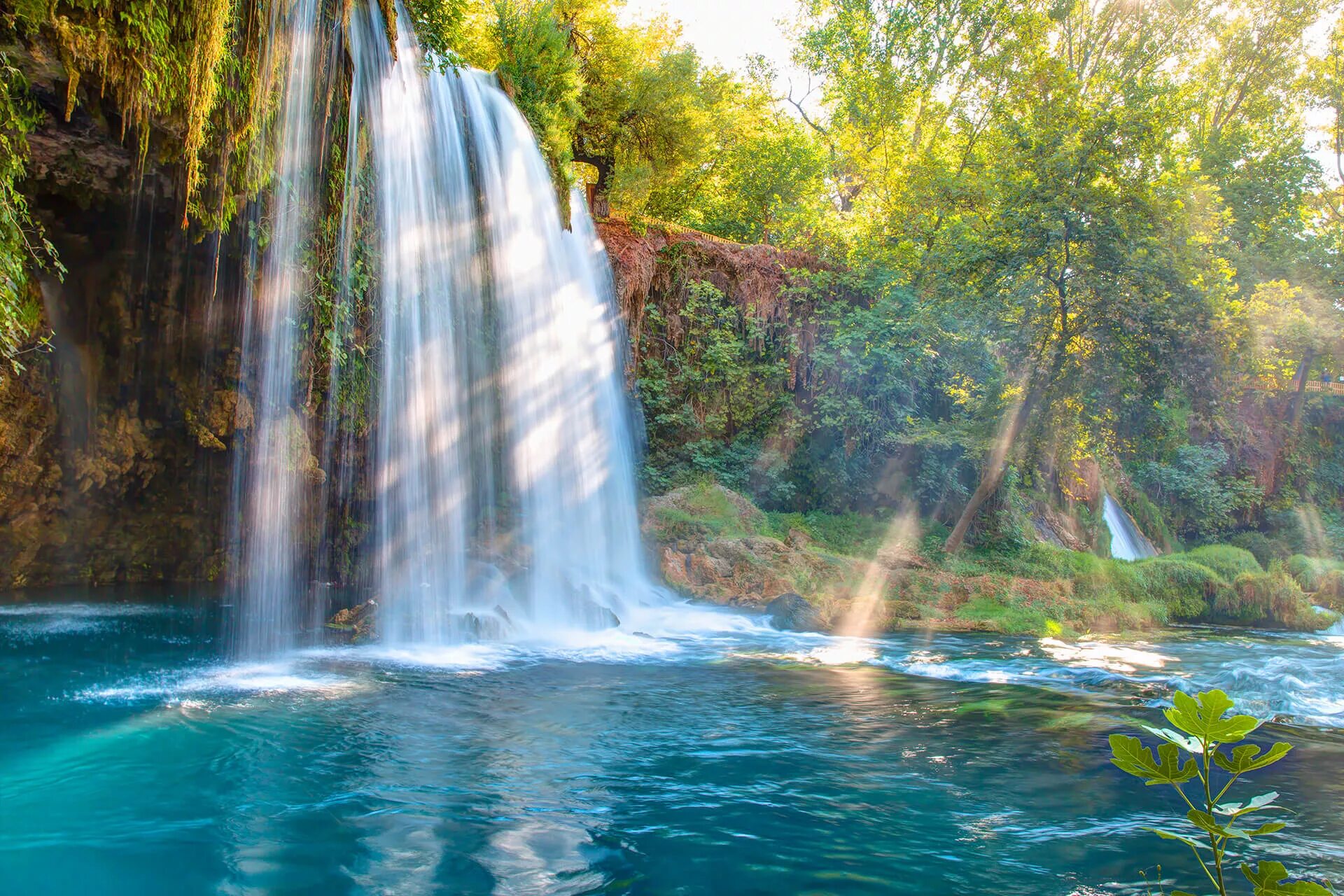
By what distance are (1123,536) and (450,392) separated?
20.6 metres

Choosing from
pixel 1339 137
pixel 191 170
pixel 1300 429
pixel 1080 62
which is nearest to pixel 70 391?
pixel 191 170

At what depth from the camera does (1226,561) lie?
2011 cm

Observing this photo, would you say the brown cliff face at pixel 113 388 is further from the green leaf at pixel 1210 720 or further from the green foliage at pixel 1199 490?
the green foliage at pixel 1199 490

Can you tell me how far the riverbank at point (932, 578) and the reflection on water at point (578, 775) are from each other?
4.93 meters

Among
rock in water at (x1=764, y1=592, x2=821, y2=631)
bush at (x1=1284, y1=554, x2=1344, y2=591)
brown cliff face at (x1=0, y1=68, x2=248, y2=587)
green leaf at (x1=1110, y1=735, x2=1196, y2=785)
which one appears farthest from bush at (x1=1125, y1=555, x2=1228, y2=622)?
green leaf at (x1=1110, y1=735, x2=1196, y2=785)

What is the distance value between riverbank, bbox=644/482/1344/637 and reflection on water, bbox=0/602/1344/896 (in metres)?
4.93

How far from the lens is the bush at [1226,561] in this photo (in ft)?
64.1

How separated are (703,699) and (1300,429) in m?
30.1

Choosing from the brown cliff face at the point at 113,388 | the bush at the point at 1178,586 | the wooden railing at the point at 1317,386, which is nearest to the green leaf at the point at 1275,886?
the brown cliff face at the point at 113,388

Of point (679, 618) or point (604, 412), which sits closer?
point (679, 618)

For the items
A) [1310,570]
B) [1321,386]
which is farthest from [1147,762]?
[1321,386]

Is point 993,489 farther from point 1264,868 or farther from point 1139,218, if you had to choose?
point 1264,868

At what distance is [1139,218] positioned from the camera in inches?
606

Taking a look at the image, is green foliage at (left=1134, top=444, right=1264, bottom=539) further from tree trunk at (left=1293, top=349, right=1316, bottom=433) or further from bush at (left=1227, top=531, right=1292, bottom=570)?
tree trunk at (left=1293, top=349, right=1316, bottom=433)
